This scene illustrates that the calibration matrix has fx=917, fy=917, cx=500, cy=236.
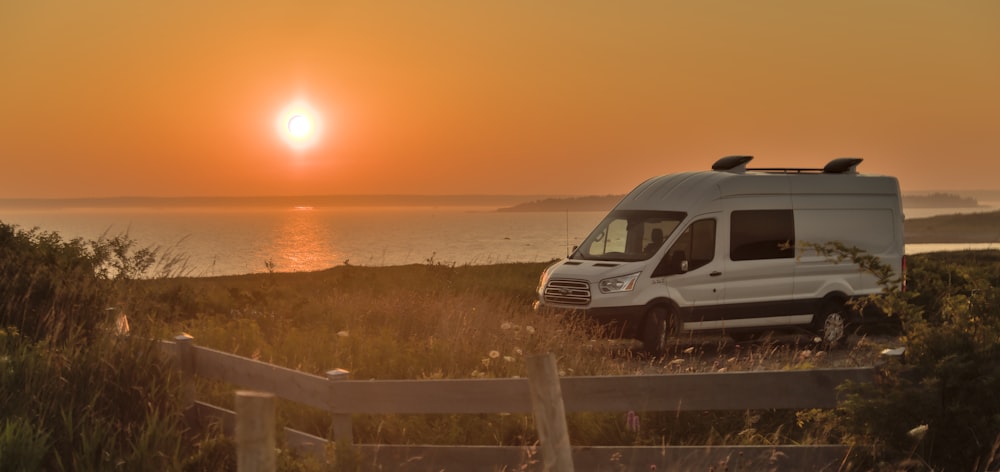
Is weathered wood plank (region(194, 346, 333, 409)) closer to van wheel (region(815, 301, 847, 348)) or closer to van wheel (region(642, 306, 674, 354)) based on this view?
van wheel (region(642, 306, 674, 354))

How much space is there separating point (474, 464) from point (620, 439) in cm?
190

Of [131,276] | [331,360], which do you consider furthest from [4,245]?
[331,360]

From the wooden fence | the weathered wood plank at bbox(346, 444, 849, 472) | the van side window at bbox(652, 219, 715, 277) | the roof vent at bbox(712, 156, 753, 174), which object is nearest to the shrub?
the wooden fence

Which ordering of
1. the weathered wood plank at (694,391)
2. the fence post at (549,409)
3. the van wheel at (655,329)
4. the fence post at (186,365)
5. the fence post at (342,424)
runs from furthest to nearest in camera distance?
the van wheel at (655,329), the fence post at (186,365), the fence post at (342,424), the weathered wood plank at (694,391), the fence post at (549,409)

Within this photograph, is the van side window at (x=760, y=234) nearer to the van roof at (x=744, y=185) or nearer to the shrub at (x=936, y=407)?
the van roof at (x=744, y=185)

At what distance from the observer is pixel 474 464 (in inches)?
265

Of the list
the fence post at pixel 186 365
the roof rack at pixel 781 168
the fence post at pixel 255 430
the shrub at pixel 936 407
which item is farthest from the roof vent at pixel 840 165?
the fence post at pixel 255 430

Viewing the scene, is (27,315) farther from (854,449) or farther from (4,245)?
(854,449)

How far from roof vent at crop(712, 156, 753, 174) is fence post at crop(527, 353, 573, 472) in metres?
11.8

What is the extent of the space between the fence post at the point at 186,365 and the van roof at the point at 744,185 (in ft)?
28.2

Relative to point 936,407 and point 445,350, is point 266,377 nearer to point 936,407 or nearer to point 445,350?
point 445,350

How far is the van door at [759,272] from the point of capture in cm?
1445

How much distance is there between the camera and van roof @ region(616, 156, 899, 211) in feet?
47.3

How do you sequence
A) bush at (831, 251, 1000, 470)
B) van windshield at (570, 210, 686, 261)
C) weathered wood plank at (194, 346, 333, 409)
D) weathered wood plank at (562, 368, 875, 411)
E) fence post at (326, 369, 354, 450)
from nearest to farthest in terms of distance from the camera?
bush at (831, 251, 1000, 470)
weathered wood plank at (562, 368, 875, 411)
fence post at (326, 369, 354, 450)
weathered wood plank at (194, 346, 333, 409)
van windshield at (570, 210, 686, 261)
